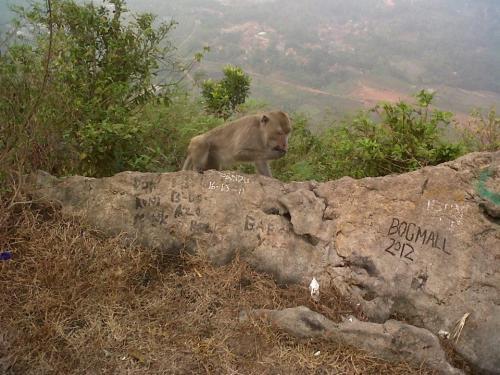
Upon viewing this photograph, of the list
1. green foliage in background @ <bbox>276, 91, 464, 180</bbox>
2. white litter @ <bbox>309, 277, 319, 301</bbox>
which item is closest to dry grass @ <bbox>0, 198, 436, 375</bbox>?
white litter @ <bbox>309, 277, 319, 301</bbox>

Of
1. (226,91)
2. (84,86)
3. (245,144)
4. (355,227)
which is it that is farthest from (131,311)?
(226,91)

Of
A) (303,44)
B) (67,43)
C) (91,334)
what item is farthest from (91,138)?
(303,44)

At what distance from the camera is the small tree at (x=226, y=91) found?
788 centimetres

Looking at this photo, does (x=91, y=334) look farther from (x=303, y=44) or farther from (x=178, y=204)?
(x=303, y=44)

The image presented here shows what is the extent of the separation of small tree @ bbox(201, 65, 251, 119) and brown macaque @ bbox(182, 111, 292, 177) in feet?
7.84

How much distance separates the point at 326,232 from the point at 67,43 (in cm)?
349

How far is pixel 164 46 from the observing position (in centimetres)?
627

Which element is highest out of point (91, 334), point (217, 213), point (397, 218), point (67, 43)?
point (67, 43)

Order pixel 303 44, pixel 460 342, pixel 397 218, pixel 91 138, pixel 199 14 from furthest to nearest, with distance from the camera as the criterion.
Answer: pixel 303 44, pixel 199 14, pixel 91 138, pixel 397 218, pixel 460 342

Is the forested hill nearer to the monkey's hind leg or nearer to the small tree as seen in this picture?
the small tree

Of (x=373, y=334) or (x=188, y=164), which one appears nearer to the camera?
(x=373, y=334)

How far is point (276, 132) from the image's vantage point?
207 inches

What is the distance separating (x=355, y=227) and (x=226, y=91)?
4344 millimetres

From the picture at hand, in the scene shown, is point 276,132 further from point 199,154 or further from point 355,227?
point 355,227
